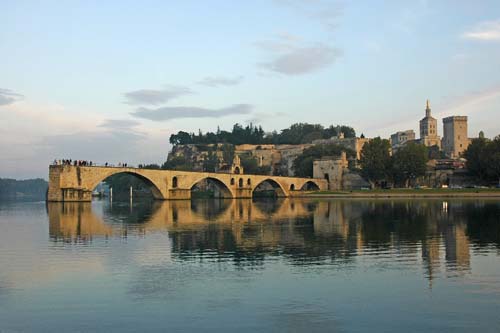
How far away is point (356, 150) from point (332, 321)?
137 m

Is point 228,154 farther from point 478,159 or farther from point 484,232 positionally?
point 484,232

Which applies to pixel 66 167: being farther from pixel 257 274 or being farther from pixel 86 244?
pixel 257 274

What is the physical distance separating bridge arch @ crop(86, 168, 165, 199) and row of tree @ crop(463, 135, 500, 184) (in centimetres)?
5337

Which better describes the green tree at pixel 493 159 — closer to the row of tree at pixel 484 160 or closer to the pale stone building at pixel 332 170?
the row of tree at pixel 484 160

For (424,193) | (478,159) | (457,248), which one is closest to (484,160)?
(478,159)

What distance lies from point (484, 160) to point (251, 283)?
292ft

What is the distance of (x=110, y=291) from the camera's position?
14539mm

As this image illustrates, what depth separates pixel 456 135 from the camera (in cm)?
17950

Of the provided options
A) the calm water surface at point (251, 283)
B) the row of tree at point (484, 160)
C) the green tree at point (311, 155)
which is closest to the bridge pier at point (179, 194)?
the row of tree at point (484, 160)

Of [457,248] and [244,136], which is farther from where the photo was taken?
[244,136]

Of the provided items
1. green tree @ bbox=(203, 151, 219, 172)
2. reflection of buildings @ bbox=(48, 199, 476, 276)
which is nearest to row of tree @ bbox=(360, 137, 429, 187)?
green tree @ bbox=(203, 151, 219, 172)

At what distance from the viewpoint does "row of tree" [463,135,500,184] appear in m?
93.6

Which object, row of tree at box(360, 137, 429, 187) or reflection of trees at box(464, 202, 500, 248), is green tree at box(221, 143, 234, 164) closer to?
row of tree at box(360, 137, 429, 187)

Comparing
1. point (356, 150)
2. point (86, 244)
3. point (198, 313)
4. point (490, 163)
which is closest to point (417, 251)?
point (198, 313)
